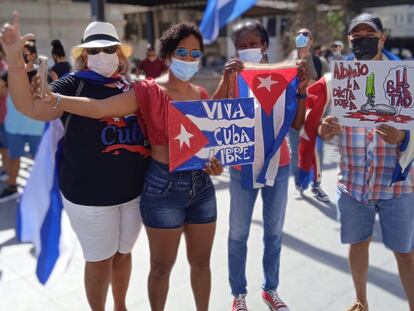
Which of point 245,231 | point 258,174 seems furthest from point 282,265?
point 258,174

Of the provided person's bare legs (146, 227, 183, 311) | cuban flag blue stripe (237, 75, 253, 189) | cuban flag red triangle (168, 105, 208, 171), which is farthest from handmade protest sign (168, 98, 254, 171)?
person's bare legs (146, 227, 183, 311)

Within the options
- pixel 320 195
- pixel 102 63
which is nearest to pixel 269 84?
pixel 102 63

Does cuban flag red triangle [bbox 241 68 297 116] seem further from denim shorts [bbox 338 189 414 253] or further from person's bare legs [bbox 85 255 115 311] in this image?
person's bare legs [bbox 85 255 115 311]

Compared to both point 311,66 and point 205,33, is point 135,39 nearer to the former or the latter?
point 205,33

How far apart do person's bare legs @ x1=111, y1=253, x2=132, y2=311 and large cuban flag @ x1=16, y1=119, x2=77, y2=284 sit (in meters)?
0.32

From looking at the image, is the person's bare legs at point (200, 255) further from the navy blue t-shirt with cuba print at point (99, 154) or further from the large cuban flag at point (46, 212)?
the large cuban flag at point (46, 212)

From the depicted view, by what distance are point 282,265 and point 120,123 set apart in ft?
6.38

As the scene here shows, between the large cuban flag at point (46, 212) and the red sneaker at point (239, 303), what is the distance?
42.7 inches

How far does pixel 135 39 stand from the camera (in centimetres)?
3148

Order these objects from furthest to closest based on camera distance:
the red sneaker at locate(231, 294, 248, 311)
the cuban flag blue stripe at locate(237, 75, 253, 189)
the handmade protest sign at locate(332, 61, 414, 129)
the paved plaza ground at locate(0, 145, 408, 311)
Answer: the paved plaza ground at locate(0, 145, 408, 311) → the red sneaker at locate(231, 294, 248, 311) → the cuban flag blue stripe at locate(237, 75, 253, 189) → the handmade protest sign at locate(332, 61, 414, 129)

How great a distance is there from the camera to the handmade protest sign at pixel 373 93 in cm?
208

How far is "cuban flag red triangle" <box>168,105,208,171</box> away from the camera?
212cm

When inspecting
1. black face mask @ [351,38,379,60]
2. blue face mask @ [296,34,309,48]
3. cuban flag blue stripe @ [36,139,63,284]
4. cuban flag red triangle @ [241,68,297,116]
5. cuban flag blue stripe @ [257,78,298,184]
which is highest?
blue face mask @ [296,34,309,48]

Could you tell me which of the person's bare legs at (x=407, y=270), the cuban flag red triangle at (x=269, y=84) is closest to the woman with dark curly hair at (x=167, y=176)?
the cuban flag red triangle at (x=269, y=84)
